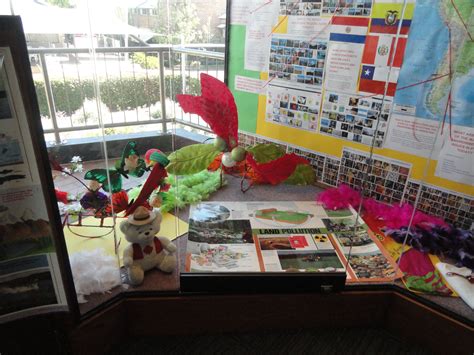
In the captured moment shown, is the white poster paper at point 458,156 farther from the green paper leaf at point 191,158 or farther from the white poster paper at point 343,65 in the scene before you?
the green paper leaf at point 191,158

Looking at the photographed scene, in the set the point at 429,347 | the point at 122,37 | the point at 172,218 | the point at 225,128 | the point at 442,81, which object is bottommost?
the point at 429,347

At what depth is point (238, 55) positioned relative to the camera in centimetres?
180

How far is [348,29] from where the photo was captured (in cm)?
148

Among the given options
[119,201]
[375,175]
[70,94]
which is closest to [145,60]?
[70,94]

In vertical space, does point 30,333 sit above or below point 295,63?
Result: below

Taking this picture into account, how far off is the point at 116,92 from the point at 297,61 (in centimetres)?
83

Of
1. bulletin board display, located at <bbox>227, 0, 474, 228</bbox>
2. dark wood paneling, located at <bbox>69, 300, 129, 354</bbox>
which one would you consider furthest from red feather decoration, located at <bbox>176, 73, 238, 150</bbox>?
dark wood paneling, located at <bbox>69, 300, 129, 354</bbox>

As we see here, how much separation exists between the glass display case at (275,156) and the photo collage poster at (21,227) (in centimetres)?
4

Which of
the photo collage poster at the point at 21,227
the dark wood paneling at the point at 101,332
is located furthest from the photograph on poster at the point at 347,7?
the dark wood paneling at the point at 101,332

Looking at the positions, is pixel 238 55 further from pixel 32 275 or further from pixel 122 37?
pixel 32 275

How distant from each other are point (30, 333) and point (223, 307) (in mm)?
574

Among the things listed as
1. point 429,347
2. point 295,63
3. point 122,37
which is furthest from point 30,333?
point 295,63

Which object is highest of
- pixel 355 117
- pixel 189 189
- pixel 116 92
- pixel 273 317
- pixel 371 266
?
pixel 116 92

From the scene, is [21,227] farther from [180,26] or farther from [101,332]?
[180,26]
